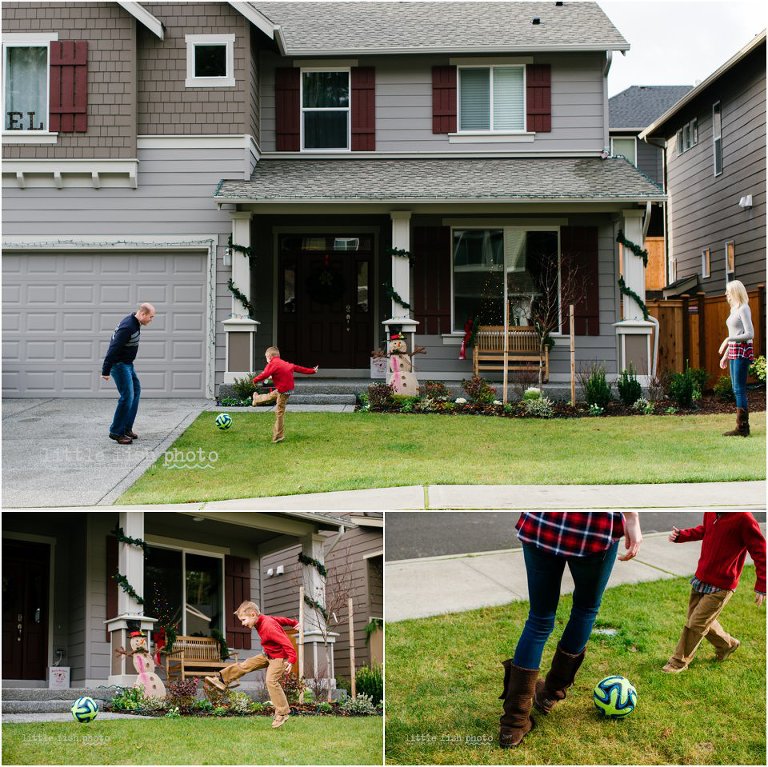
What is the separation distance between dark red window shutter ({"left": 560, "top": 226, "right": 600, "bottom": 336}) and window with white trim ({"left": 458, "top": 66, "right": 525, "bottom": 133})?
5.55 ft

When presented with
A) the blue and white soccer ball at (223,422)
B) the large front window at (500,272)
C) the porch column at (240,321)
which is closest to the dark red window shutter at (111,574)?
the blue and white soccer ball at (223,422)

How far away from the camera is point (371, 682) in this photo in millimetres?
4840

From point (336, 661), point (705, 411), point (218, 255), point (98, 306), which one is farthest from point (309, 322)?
point (336, 661)

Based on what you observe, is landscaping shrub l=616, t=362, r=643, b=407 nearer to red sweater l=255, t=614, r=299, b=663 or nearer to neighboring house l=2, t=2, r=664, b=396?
neighboring house l=2, t=2, r=664, b=396

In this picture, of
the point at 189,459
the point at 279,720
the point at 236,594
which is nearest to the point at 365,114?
the point at 189,459

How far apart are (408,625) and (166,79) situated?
8.80 metres

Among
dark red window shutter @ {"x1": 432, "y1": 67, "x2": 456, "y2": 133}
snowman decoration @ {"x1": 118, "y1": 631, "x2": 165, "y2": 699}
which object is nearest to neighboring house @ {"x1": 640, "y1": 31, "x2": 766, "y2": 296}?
dark red window shutter @ {"x1": 432, "y1": 67, "x2": 456, "y2": 133}

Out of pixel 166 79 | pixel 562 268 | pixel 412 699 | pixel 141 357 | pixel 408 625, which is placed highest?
pixel 166 79

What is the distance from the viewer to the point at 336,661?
496 cm

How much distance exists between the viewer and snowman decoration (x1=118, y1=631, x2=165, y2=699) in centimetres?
502

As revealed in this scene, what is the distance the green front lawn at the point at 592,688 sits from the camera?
4457mm

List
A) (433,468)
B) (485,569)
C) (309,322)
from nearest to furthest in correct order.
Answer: (485,569) < (433,468) < (309,322)

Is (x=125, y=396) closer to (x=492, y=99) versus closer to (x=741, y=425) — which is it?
(x=741, y=425)

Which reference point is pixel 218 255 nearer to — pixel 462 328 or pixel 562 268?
pixel 462 328
